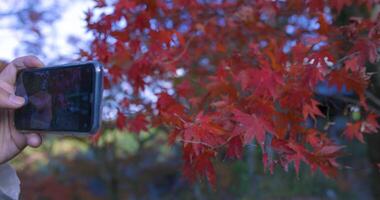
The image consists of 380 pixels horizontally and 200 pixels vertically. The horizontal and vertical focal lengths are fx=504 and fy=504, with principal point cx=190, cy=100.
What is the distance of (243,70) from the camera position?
6.57 ft

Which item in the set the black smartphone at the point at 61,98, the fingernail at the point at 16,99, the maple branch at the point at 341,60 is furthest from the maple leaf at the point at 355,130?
the fingernail at the point at 16,99

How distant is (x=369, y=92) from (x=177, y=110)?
1122 millimetres

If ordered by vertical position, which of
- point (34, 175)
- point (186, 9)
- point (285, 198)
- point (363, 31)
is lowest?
point (285, 198)

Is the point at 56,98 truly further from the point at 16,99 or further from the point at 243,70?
the point at 243,70

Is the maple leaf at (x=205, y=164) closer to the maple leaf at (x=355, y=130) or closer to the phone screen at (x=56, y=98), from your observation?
the phone screen at (x=56, y=98)

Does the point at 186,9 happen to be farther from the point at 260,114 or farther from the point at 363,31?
the point at 260,114

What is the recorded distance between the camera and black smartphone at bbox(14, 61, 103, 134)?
4.54ft

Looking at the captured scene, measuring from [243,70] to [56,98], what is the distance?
0.81m

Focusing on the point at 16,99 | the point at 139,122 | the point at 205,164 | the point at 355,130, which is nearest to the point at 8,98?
the point at 16,99

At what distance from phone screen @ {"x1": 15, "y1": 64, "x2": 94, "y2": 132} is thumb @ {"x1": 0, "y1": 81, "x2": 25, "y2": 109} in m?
0.07

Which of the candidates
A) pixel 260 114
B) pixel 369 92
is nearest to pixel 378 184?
pixel 369 92

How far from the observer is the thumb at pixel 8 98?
54.7 inches

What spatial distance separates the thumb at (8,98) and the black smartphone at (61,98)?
Answer: 0.24 feet

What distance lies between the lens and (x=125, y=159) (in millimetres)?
5387
